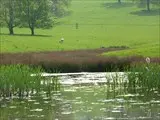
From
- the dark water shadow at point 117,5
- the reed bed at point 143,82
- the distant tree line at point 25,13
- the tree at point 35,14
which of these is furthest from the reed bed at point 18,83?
the dark water shadow at point 117,5

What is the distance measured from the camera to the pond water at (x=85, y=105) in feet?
75.0

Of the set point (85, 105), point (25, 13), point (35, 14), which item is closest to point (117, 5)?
point (35, 14)

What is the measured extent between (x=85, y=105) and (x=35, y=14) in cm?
6930

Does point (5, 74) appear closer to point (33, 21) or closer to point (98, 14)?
point (33, 21)

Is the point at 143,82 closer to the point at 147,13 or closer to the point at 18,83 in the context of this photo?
the point at 18,83

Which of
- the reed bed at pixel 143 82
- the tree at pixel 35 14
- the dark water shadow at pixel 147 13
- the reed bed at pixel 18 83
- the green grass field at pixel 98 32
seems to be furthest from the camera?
the dark water shadow at pixel 147 13

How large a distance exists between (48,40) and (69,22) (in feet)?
141

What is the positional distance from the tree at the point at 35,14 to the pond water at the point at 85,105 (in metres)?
60.2

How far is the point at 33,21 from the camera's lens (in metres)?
92.6

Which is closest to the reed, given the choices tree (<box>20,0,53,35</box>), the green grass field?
the green grass field

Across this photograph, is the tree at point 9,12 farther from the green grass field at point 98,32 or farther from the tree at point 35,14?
the green grass field at point 98,32

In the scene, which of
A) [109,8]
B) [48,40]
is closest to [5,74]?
[48,40]

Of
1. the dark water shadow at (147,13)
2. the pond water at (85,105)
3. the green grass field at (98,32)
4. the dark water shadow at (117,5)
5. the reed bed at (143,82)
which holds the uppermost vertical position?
the dark water shadow at (117,5)

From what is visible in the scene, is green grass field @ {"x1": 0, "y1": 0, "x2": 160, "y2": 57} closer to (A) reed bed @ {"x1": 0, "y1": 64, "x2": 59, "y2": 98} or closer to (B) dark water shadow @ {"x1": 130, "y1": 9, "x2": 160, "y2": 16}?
(B) dark water shadow @ {"x1": 130, "y1": 9, "x2": 160, "y2": 16}
